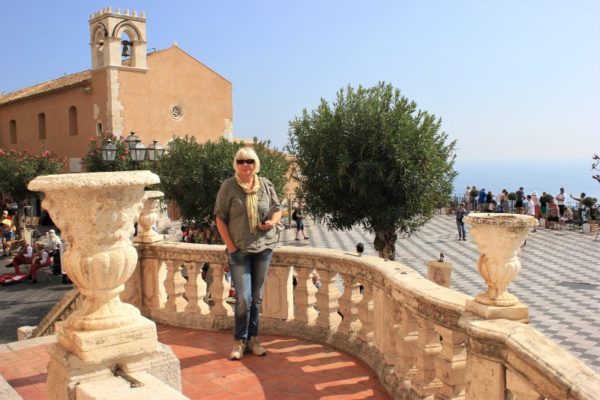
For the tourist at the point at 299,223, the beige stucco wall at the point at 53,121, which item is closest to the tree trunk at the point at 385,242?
the tourist at the point at 299,223

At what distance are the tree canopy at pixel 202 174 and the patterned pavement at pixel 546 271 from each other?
6.00 metres

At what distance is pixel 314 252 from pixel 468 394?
273 cm

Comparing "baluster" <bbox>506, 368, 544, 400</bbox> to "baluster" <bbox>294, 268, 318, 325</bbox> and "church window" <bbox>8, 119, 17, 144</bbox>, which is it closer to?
"baluster" <bbox>294, 268, 318, 325</bbox>

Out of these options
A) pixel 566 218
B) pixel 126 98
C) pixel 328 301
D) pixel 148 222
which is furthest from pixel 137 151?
pixel 566 218

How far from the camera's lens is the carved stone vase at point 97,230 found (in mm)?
2893

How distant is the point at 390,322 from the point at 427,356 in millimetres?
680

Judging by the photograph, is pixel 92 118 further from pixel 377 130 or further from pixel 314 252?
pixel 314 252

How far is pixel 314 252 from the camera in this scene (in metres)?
5.63

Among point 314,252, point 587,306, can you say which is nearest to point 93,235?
point 314,252

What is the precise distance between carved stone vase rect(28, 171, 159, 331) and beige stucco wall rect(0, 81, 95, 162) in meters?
30.8

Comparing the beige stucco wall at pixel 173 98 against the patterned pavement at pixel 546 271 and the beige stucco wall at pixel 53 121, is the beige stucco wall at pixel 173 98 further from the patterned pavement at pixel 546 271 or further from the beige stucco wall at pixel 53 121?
the patterned pavement at pixel 546 271

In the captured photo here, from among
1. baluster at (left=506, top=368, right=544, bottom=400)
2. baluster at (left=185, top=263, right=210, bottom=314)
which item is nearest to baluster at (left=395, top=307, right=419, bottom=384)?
baluster at (left=506, top=368, right=544, bottom=400)

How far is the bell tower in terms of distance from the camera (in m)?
29.5

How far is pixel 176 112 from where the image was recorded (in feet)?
108
